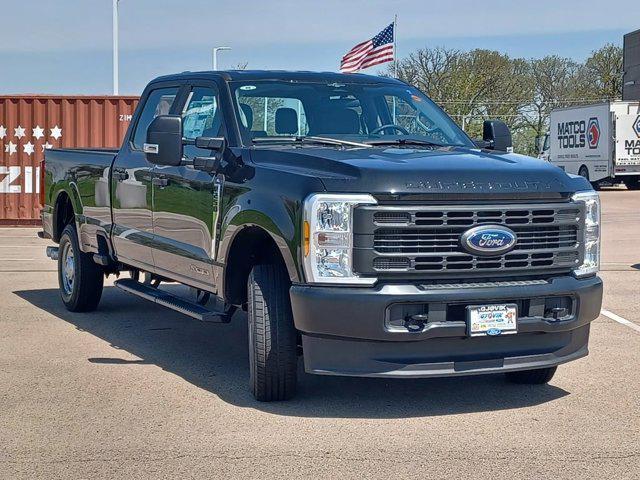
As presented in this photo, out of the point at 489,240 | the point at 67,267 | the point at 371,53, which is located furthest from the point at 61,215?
the point at 371,53

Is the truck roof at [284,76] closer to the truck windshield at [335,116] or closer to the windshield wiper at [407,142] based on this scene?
the truck windshield at [335,116]

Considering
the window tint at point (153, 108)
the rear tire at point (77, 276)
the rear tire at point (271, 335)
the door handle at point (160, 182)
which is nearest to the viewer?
the rear tire at point (271, 335)

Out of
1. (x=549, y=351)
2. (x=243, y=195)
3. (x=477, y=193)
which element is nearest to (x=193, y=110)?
(x=243, y=195)

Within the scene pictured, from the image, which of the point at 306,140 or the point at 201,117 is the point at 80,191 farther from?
the point at 306,140

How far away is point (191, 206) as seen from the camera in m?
7.26

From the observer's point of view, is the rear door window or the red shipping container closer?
the rear door window

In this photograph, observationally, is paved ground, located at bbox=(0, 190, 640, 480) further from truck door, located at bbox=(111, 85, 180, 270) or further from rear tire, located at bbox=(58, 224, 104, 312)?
rear tire, located at bbox=(58, 224, 104, 312)

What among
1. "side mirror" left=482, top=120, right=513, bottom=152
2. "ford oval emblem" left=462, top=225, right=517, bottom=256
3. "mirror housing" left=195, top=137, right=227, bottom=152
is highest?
"side mirror" left=482, top=120, right=513, bottom=152

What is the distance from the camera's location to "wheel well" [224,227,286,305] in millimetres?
6582

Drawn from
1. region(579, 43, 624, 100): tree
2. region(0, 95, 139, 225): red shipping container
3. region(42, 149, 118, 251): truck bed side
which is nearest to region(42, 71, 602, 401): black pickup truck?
region(42, 149, 118, 251): truck bed side

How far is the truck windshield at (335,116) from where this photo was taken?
7.16 meters

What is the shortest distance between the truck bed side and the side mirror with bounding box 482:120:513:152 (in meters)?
3.12

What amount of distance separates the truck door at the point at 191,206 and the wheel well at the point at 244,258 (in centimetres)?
23

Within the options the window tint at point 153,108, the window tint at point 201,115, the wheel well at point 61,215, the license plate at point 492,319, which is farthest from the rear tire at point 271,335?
the wheel well at point 61,215
